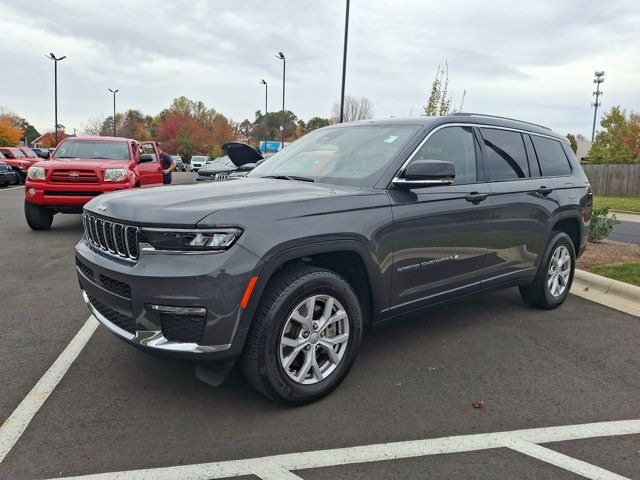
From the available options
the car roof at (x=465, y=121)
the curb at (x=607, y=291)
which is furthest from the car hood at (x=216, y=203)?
the curb at (x=607, y=291)

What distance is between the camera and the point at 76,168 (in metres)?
9.05

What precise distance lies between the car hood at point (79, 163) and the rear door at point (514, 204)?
282 inches

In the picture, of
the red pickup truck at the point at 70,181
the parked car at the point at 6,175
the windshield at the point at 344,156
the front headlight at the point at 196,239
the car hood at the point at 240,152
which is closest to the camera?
the front headlight at the point at 196,239

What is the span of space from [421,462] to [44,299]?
4.19 m

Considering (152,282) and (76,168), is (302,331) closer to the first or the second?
(152,282)

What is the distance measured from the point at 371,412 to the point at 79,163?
8.06 metres

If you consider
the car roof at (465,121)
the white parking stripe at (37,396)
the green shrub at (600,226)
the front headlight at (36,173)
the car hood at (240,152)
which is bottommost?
the white parking stripe at (37,396)

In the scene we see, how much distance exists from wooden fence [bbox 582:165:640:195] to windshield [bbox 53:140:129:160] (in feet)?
89.4

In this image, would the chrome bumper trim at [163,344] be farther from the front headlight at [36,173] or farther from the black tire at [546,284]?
the front headlight at [36,173]

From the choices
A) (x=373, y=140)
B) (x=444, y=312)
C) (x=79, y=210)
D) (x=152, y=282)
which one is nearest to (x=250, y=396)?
(x=152, y=282)

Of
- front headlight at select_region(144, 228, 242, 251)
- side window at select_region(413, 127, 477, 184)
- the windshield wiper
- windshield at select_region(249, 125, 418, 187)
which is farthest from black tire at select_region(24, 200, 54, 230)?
side window at select_region(413, 127, 477, 184)

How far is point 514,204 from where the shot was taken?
4.39 m

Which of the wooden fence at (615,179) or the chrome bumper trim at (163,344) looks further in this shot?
the wooden fence at (615,179)

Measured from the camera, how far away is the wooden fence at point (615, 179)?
96.4 feet
